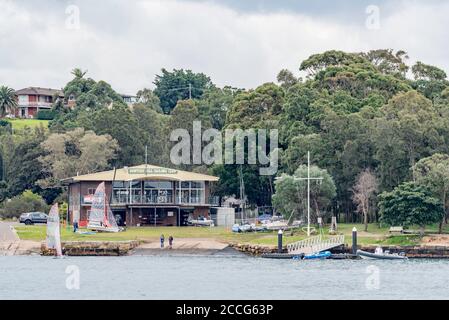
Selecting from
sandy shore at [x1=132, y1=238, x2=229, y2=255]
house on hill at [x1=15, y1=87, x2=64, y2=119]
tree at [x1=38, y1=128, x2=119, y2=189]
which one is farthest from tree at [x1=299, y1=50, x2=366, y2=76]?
house on hill at [x1=15, y1=87, x2=64, y2=119]

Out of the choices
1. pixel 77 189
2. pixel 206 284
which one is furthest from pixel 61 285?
pixel 77 189

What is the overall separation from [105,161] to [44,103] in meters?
69.3

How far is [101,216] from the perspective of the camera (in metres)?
91.6

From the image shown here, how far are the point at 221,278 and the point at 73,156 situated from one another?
54076 millimetres

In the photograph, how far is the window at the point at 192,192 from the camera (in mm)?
100062

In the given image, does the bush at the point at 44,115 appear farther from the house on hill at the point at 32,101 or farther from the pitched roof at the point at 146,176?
the pitched roof at the point at 146,176

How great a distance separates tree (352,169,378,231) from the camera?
90.4m

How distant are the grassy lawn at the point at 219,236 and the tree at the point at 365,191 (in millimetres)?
1512

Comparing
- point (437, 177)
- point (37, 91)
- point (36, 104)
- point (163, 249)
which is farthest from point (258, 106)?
point (37, 91)

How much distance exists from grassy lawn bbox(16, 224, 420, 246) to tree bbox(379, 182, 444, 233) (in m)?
1.18

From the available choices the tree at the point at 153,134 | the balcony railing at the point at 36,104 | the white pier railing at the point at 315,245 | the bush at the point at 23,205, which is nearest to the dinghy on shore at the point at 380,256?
the white pier railing at the point at 315,245

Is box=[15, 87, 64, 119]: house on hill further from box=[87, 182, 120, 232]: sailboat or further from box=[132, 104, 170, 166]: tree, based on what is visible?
box=[87, 182, 120, 232]: sailboat

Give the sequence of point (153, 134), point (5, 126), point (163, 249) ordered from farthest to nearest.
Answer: point (5, 126)
point (153, 134)
point (163, 249)

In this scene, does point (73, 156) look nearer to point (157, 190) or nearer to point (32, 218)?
point (32, 218)
